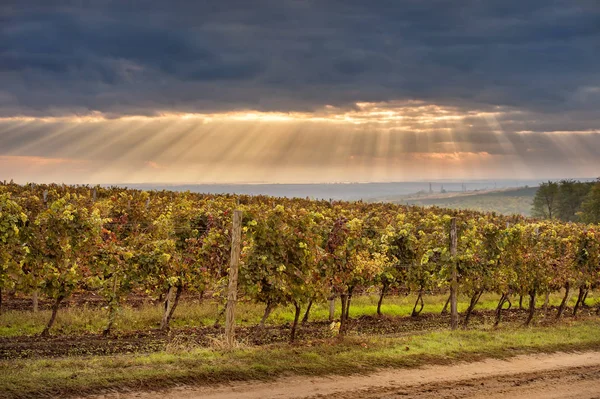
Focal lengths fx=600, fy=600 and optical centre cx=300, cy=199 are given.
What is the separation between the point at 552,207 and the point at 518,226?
121 meters

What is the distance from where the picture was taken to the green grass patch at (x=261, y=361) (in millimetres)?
10516

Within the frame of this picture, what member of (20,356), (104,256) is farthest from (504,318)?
(20,356)

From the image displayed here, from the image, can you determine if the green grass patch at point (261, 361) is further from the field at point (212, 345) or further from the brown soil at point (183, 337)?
the brown soil at point (183, 337)

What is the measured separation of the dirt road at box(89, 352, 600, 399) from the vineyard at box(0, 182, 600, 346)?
3.26 m

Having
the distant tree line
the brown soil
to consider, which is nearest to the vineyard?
the brown soil

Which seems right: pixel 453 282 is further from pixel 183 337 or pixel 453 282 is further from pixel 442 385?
pixel 183 337

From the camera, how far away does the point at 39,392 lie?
9.94 m

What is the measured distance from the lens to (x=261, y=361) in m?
12.4

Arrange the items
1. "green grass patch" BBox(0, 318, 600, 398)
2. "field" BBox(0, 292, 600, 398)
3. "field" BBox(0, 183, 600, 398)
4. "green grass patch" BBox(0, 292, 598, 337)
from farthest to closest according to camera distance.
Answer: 1. "green grass patch" BBox(0, 292, 598, 337)
2. "field" BBox(0, 183, 600, 398)
3. "field" BBox(0, 292, 600, 398)
4. "green grass patch" BBox(0, 318, 600, 398)

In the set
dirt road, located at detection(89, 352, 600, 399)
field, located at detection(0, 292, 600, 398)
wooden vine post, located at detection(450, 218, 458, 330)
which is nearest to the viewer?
dirt road, located at detection(89, 352, 600, 399)

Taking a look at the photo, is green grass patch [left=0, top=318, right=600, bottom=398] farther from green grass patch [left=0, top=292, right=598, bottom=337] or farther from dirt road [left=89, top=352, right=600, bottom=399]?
green grass patch [left=0, top=292, right=598, bottom=337]

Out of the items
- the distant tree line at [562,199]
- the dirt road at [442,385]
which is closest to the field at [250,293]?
the dirt road at [442,385]

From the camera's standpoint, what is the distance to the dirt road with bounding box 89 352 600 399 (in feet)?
35.0

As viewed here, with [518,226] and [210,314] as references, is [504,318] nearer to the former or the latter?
[518,226]
